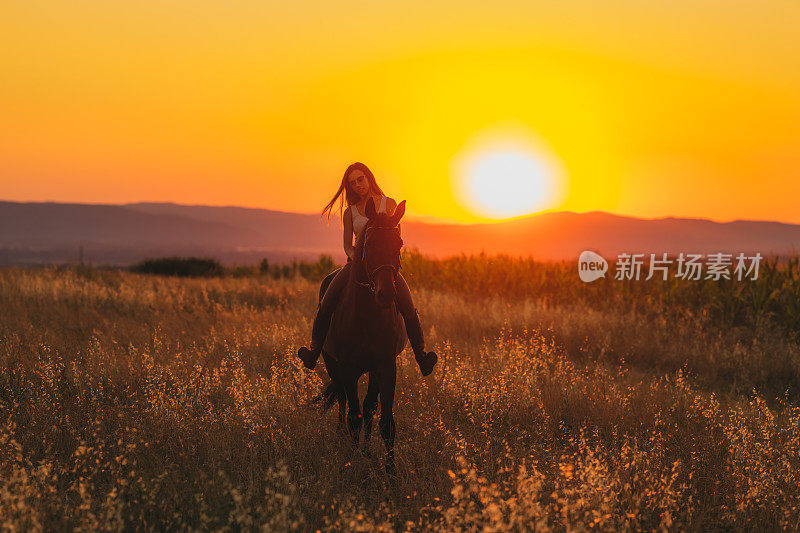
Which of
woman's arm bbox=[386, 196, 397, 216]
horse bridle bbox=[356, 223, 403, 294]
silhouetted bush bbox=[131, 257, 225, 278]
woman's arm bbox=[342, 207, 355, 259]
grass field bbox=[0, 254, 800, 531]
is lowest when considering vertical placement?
grass field bbox=[0, 254, 800, 531]

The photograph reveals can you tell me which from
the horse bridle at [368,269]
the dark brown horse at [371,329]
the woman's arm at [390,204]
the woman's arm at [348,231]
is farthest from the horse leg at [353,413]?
the woman's arm at [390,204]

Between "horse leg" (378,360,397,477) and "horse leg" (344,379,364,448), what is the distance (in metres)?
0.44

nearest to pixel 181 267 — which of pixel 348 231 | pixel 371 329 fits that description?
pixel 348 231

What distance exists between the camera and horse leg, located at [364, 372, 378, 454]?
5.25 metres

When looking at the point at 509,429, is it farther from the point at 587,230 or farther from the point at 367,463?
the point at 587,230

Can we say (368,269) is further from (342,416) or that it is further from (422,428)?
(422,428)

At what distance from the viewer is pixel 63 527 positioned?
12.6ft

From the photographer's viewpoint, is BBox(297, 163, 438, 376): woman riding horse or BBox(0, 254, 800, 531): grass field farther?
BBox(297, 163, 438, 376): woman riding horse

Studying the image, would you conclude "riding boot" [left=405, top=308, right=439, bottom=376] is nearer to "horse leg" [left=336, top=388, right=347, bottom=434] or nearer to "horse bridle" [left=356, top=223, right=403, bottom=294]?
"horse bridle" [left=356, top=223, right=403, bottom=294]

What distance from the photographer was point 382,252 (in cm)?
434

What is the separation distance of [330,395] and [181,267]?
29783mm

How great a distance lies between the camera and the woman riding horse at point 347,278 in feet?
16.8

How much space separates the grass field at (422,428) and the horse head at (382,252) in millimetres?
1474

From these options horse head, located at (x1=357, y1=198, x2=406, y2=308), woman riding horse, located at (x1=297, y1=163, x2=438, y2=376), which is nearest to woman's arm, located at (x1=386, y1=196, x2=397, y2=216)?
woman riding horse, located at (x1=297, y1=163, x2=438, y2=376)
